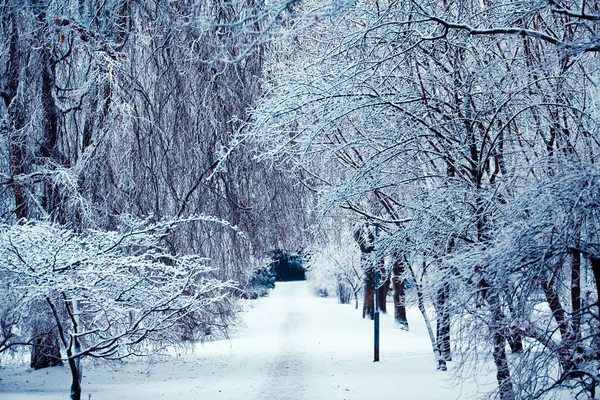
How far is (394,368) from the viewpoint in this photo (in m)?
12.4

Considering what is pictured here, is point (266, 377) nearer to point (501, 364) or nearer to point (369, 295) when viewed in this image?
point (501, 364)

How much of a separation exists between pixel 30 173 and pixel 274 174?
4141 millimetres

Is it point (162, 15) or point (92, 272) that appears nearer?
point (92, 272)

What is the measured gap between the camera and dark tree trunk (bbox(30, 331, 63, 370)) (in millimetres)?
10289

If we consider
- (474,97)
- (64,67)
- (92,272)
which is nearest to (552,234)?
(474,97)

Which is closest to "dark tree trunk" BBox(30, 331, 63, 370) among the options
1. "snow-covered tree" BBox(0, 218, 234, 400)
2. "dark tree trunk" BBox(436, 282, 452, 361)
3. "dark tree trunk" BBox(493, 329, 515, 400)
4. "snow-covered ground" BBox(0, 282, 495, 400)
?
"snow-covered ground" BBox(0, 282, 495, 400)

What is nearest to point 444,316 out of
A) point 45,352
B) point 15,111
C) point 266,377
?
point 266,377

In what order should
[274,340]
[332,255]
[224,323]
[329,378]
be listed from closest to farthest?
[329,378] < [224,323] < [274,340] < [332,255]

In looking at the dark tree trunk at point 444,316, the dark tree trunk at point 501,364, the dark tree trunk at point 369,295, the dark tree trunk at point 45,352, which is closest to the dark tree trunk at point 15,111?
the dark tree trunk at point 45,352

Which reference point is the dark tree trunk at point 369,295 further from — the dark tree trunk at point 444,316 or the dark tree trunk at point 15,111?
the dark tree trunk at point 444,316

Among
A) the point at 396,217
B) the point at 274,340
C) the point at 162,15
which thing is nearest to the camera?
the point at 396,217

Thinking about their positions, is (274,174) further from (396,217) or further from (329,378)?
(329,378)

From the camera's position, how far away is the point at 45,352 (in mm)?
11250

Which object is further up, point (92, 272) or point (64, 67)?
point (64, 67)
